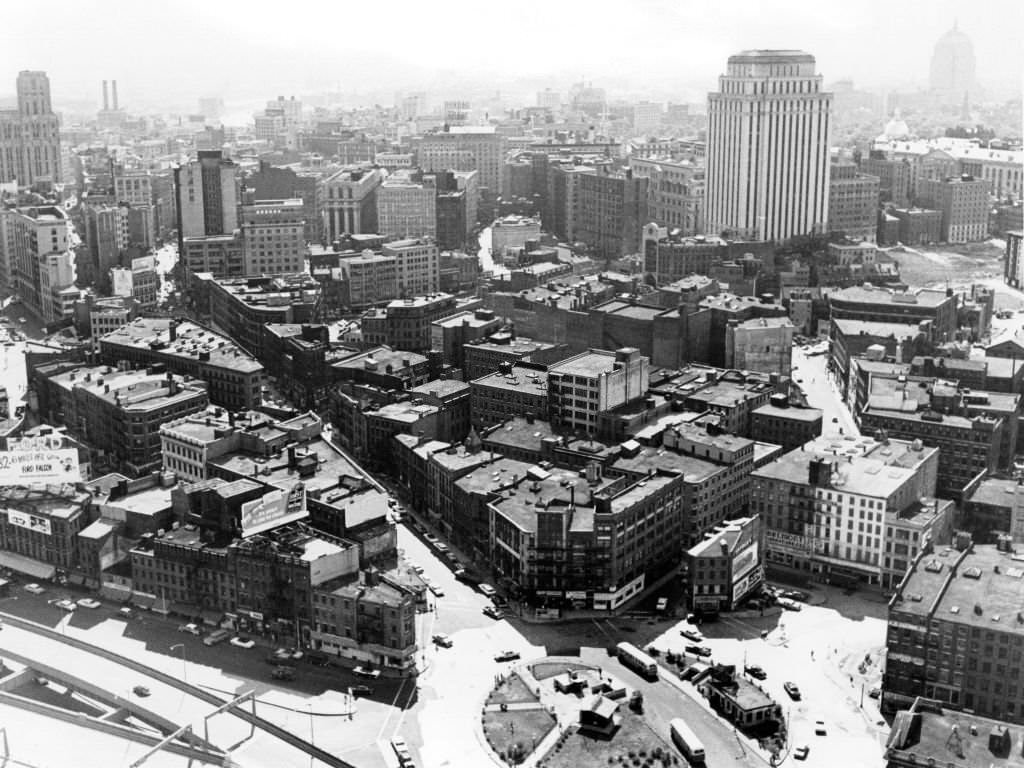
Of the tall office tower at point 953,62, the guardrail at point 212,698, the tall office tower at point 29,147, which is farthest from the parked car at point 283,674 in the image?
the tall office tower at point 29,147

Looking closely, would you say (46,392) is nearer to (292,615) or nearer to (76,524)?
(76,524)

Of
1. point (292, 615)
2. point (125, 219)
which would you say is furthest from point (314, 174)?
point (292, 615)

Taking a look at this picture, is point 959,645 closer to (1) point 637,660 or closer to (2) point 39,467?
(1) point 637,660

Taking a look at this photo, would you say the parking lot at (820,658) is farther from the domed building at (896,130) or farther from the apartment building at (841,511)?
the domed building at (896,130)

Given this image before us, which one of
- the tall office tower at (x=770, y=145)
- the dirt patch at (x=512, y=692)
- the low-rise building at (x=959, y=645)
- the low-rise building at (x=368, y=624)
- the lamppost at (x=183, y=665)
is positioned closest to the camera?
the low-rise building at (x=959, y=645)

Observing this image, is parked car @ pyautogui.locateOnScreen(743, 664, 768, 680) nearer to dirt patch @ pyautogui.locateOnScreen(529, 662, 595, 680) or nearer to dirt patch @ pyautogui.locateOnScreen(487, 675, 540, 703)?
dirt patch @ pyautogui.locateOnScreen(529, 662, 595, 680)

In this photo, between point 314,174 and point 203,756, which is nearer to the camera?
point 203,756

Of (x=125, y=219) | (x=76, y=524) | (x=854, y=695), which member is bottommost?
(x=854, y=695)
